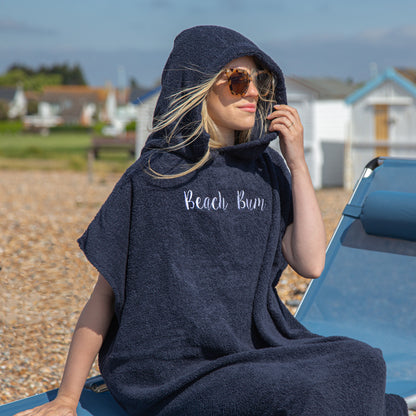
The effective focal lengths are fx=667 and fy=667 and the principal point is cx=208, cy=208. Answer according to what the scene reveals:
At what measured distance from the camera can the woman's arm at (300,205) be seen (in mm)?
2078

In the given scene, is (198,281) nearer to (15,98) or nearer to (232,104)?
(232,104)

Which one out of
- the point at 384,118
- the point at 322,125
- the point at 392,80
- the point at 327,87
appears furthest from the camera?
the point at 327,87

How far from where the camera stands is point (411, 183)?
3.12 meters

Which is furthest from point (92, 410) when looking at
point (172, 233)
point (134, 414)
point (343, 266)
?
point (343, 266)

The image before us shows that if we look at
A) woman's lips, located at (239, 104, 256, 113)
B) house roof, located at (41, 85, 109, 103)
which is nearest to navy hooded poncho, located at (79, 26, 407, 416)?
woman's lips, located at (239, 104, 256, 113)

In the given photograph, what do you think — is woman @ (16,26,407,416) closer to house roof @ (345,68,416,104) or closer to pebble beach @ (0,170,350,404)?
pebble beach @ (0,170,350,404)

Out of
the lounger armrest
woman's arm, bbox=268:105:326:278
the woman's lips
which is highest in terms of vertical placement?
the woman's lips

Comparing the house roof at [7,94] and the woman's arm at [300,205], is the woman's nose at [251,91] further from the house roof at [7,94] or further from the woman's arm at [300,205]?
the house roof at [7,94]

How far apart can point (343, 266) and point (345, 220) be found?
0.71 ft

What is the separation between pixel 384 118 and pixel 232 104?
41.0 feet

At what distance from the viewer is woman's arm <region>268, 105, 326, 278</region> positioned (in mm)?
2078

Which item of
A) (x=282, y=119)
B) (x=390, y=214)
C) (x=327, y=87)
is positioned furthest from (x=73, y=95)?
(x=282, y=119)

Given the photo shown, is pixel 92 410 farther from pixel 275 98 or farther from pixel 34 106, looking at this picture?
pixel 34 106

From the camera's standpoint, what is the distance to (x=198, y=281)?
76.5 inches
